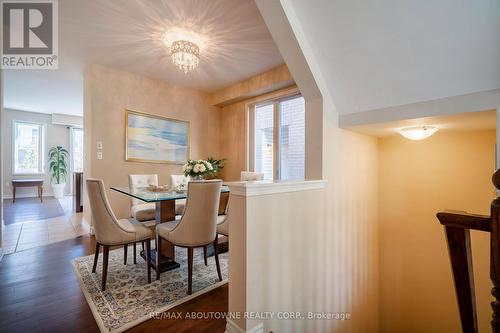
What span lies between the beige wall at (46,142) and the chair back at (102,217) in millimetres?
7045

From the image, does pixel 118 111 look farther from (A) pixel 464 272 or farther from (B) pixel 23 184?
(B) pixel 23 184

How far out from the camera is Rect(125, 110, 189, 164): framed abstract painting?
3912 millimetres

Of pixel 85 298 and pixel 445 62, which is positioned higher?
pixel 445 62

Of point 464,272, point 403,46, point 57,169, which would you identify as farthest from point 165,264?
point 57,169

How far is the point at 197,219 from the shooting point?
197 cm

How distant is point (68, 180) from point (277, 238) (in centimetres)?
929

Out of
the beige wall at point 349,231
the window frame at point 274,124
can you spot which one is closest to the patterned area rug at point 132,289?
the beige wall at point 349,231

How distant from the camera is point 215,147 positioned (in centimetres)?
512

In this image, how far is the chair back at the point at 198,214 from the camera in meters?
1.93

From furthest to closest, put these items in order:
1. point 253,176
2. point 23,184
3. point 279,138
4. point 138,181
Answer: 1. point 23,184
2. point 279,138
3. point 253,176
4. point 138,181

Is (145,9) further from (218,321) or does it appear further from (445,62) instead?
(218,321)

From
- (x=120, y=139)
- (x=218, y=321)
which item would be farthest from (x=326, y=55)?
(x=120, y=139)

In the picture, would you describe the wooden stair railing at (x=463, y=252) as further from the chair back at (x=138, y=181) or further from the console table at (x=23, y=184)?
the console table at (x=23, y=184)

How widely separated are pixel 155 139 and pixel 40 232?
240 centimetres
